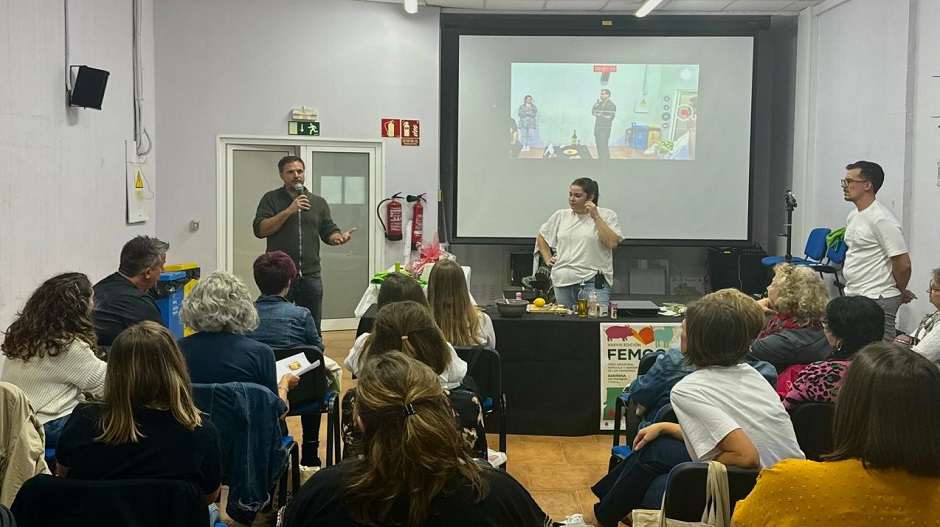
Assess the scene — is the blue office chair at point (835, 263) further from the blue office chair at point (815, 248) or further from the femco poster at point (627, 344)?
the femco poster at point (627, 344)

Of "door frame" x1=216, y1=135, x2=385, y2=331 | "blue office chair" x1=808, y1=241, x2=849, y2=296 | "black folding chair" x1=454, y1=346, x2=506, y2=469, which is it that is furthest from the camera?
"door frame" x1=216, y1=135, x2=385, y2=331

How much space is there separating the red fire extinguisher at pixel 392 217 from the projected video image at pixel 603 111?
124cm

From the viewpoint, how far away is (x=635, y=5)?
841 centimetres

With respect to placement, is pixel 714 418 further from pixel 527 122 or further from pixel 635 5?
pixel 635 5

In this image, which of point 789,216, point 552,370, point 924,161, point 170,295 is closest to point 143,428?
point 552,370

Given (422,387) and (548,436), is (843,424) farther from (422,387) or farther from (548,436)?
(548,436)

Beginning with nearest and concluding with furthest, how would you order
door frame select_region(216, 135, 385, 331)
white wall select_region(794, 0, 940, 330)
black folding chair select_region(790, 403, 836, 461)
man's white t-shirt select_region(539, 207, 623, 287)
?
black folding chair select_region(790, 403, 836, 461)
white wall select_region(794, 0, 940, 330)
man's white t-shirt select_region(539, 207, 623, 287)
door frame select_region(216, 135, 385, 331)

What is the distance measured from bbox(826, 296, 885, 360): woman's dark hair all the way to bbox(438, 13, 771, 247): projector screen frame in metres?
5.66

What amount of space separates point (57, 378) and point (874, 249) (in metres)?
4.58

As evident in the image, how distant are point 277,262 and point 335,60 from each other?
4.79m

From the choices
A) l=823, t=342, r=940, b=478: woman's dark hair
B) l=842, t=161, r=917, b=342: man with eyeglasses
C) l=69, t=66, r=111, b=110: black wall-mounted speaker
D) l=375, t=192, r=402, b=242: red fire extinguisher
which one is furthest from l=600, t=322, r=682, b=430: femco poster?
l=375, t=192, r=402, b=242: red fire extinguisher

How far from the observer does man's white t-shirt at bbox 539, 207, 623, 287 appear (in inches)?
243

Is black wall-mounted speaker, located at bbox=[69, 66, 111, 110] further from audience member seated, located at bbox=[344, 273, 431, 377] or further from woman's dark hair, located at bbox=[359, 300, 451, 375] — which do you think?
woman's dark hair, located at bbox=[359, 300, 451, 375]

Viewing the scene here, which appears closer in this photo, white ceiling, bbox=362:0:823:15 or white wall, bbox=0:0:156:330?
white wall, bbox=0:0:156:330
